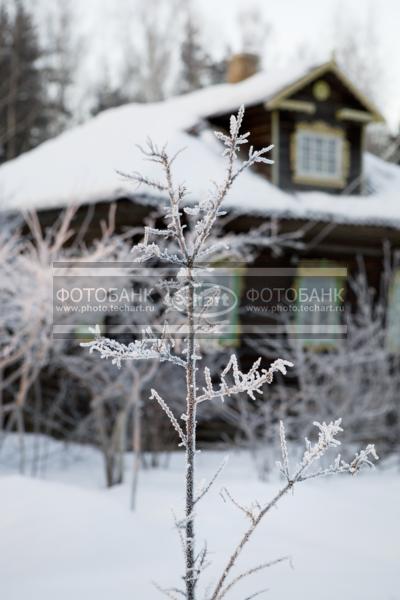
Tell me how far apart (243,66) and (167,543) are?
1037 cm

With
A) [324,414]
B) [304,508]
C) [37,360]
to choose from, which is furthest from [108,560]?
[324,414]

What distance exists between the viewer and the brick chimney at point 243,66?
14125mm

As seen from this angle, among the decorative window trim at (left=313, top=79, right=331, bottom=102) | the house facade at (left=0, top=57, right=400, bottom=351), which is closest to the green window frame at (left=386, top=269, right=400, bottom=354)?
the house facade at (left=0, top=57, right=400, bottom=351)

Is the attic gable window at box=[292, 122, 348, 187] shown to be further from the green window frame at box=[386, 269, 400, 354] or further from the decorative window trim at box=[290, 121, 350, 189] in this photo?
the green window frame at box=[386, 269, 400, 354]

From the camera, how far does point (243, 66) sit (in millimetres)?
14141

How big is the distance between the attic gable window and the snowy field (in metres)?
6.01

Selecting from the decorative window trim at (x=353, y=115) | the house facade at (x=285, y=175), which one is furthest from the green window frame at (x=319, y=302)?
the decorative window trim at (x=353, y=115)

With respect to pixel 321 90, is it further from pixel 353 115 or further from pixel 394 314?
pixel 394 314

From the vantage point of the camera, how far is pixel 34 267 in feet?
25.5

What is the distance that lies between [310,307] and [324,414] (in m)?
3.94

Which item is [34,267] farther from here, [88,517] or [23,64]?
[23,64]

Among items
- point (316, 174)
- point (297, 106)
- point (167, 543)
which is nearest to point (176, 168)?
point (297, 106)

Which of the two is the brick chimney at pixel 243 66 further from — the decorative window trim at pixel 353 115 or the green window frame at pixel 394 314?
the green window frame at pixel 394 314

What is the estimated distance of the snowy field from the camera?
4949mm
